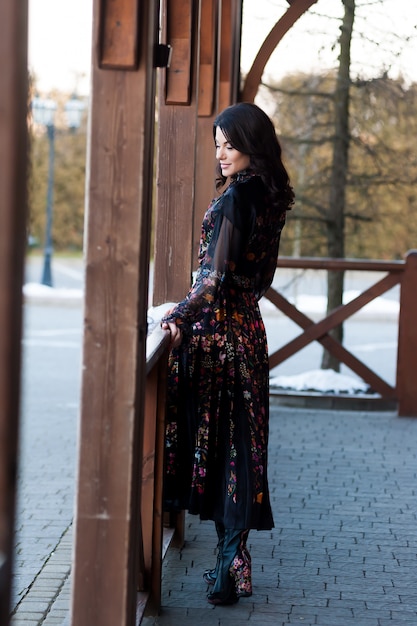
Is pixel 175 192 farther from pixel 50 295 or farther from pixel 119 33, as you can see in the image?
pixel 50 295

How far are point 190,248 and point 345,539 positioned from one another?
1.45m

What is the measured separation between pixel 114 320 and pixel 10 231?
115cm

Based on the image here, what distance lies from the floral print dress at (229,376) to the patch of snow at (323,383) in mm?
4598

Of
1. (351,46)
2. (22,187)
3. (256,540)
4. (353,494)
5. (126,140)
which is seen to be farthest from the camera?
(351,46)

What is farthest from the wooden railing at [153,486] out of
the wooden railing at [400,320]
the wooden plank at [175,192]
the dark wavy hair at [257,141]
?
the wooden railing at [400,320]

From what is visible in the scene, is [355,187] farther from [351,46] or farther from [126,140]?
[126,140]

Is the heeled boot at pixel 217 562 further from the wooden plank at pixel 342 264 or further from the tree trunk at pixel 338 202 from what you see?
the tree trunk at pixel 338 202

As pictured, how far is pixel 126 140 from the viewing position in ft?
8.30

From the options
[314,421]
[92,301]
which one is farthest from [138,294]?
[314,421]

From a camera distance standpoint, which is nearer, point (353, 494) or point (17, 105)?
point (17, 105)

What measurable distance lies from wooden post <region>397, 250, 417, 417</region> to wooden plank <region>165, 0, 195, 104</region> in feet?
11.7

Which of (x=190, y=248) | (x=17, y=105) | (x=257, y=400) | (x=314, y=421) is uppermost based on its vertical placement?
(x=17, y=105)

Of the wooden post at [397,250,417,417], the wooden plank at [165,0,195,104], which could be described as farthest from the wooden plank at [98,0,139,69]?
the wooden post at [397,250,417,417]

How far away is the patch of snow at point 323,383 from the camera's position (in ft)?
27.3
